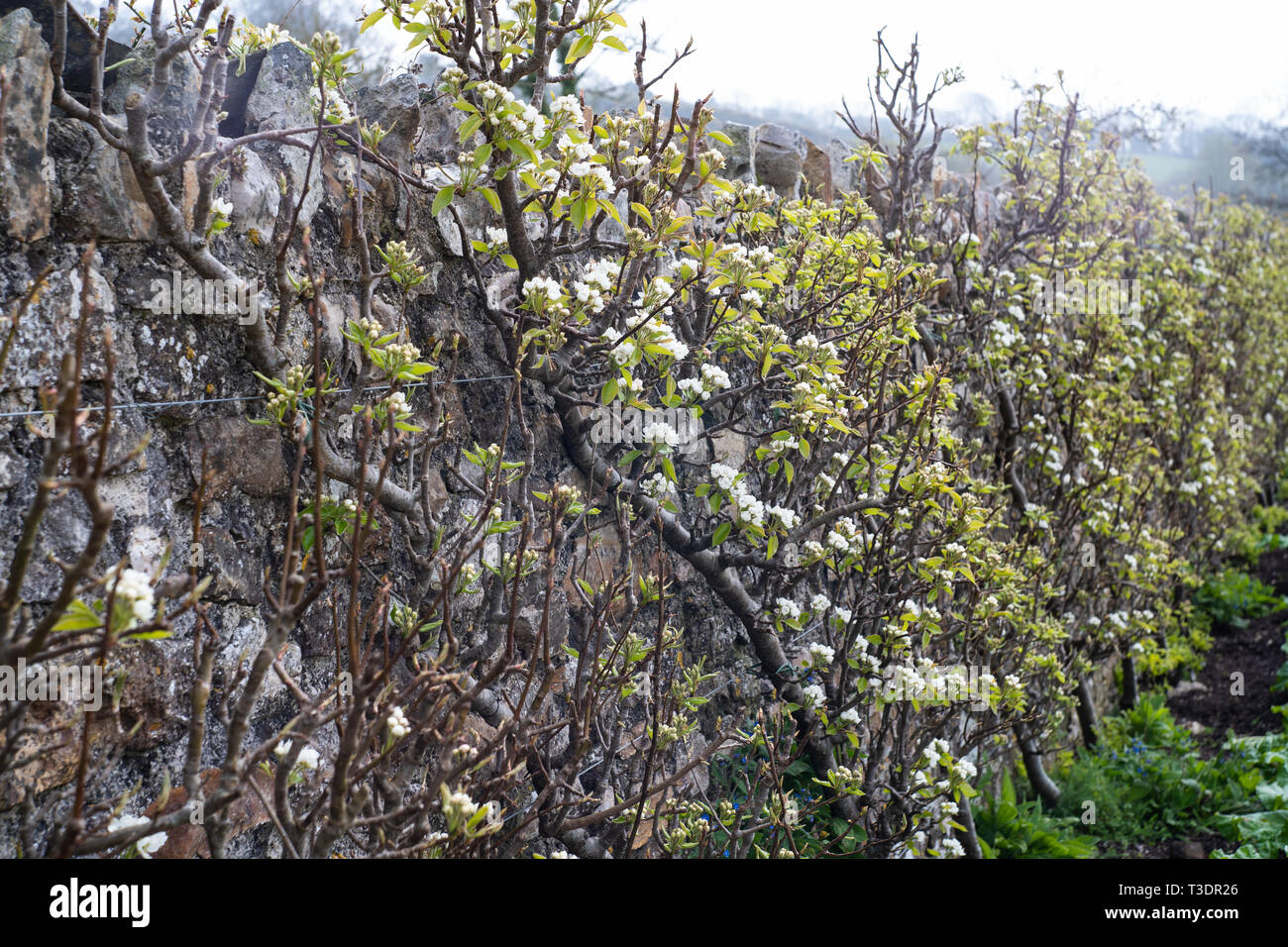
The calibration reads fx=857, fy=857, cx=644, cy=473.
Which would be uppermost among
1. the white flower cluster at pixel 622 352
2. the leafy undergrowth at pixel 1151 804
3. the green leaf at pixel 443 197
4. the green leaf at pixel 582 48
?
the green leaf at pixel 582 48

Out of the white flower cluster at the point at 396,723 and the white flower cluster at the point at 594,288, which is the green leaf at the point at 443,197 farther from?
the white flower cluster at the point at 396,723

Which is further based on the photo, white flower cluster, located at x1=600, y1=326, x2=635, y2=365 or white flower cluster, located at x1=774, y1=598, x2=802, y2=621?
white flower cluster, located at x1=774, y1=598, x2=802, y2=621

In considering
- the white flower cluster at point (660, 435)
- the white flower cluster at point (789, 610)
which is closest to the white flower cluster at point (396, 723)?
the white flower cluster at point (660, 435)

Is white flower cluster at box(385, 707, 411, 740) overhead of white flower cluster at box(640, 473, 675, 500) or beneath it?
beneath

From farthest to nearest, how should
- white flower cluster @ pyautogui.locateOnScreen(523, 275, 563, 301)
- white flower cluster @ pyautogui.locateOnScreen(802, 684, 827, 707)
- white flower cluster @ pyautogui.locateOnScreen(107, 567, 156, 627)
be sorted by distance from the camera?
white flower cluster @ pyautogui.locateOnScreen(802, 684, 827, 707) < white flower cluster @ pyautogui.locateOnScreen(523, 275, 563, 301) < white flower cluster @ pyautogui.locateOnScreen(107, 567, 156, 627)

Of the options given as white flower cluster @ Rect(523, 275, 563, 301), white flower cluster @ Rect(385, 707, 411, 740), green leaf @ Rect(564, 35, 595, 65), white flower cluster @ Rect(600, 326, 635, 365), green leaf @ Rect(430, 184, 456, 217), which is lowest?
white flower cluster @ Rect(385, 707, 411, 740)

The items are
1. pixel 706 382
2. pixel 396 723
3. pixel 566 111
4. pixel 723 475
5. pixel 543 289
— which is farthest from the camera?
pixel 723 475

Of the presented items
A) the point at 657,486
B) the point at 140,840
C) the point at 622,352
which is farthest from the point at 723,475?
the point at 140,840

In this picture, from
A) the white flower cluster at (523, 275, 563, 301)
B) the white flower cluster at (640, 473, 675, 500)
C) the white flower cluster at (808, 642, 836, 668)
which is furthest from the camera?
the white flower cluster at (808, 642, 836, 668)

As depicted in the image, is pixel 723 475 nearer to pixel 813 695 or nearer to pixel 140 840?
pixel 813 695

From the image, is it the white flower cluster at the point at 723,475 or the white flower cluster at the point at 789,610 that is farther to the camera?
the white flower cluster at the point at 789,610

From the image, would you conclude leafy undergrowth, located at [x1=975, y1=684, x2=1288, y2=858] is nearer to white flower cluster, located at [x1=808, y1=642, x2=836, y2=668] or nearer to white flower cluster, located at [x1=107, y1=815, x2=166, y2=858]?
white flower cluster, located at [x1=808, y1=642, x2=836, y2=668]

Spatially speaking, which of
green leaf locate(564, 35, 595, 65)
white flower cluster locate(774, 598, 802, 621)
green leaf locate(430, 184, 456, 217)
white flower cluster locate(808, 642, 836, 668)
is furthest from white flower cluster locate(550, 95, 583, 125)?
white flower cluster locate(808, 642, 836, 668)

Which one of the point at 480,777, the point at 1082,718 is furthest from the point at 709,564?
the point at 1082,718
